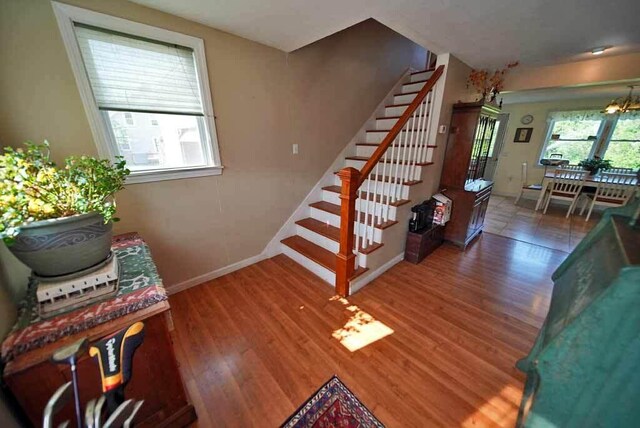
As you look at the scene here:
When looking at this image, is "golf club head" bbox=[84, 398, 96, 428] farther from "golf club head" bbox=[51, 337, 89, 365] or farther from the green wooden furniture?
the green wooden furniture

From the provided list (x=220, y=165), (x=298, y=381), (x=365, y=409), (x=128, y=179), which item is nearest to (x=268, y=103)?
(x=220, y=165)

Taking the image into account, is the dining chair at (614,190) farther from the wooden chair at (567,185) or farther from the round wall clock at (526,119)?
the round wall clock at (526,119)

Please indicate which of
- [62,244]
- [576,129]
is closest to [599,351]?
[62,244]

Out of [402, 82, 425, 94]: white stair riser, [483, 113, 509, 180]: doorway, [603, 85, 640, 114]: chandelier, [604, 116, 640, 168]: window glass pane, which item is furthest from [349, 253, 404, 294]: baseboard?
[604, 116, 640, 168]: window glass pane

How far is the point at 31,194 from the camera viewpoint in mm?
856

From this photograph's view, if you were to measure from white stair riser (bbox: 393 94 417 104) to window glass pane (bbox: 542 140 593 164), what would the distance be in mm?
4563

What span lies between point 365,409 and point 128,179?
2.21 metres

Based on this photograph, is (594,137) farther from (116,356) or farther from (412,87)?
(116,356)

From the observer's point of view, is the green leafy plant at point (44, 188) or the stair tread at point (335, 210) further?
the stair tread at point (335, 210)

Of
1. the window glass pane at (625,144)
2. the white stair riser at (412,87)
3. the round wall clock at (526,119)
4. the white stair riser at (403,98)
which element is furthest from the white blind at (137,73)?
the window glass pane at (625,144)

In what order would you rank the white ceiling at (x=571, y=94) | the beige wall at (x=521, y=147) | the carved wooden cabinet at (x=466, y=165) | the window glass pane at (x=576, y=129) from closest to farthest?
the carved wooden cabinet at (x=466, y=165) < the white ceiling at (x=571, y=94) < the window glass pane at (x=576, y=129) < the beige wall at (x=521, y=147)

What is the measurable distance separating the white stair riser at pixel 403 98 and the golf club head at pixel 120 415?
3.96 meters

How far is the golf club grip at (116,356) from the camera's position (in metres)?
0.67

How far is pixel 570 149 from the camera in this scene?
5.14 meters
